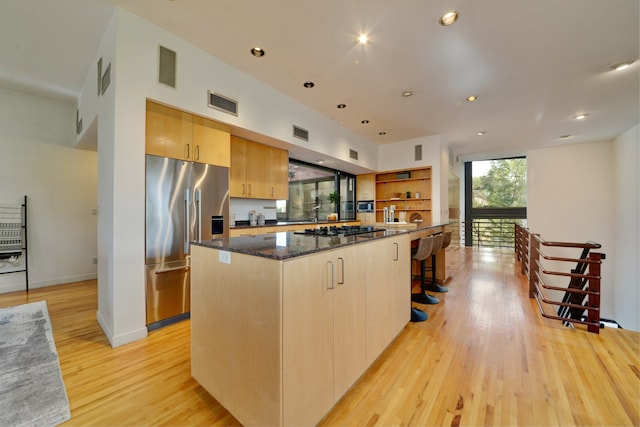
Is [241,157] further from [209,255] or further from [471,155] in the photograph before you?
[471,155]

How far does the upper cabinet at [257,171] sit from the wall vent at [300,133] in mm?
452

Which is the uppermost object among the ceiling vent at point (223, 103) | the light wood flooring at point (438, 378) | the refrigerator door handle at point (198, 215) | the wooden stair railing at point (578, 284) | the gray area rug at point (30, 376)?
the ceiling vent at point (223, 103)

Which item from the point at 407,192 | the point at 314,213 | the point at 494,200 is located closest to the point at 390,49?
the point at 314,213

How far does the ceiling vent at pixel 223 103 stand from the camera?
2932 millimetres

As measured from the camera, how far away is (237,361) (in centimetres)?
132

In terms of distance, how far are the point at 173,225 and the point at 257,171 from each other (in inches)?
67.8

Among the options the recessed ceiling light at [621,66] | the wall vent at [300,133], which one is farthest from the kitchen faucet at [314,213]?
the recessed ceiling light at [621,66]

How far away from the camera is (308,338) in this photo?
1.26 meters

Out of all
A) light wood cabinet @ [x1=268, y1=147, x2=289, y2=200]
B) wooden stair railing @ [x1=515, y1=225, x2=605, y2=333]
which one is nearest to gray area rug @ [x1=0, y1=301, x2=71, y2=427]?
light wood cabinet @ [x1=268, y1=147, x2=289, y2=200]

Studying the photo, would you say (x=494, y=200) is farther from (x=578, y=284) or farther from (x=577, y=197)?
(x=578, y=284)

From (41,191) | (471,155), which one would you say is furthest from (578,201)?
(41,191)

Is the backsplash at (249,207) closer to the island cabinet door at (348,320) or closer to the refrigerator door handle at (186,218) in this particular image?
the refrigerator door handle at (186,218)

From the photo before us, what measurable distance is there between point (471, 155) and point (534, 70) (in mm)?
5260

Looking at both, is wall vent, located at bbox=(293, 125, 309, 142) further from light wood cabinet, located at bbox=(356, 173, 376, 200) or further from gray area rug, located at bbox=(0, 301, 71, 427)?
gray area rug, located at bbox=(0, 301, 71, 427)
